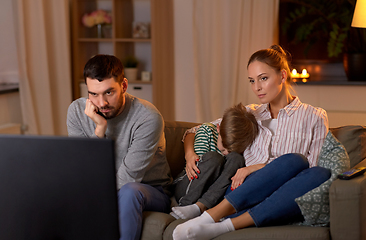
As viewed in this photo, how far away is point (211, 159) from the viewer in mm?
1691

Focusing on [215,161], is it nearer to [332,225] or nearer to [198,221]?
[198,221]

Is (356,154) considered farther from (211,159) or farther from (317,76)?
(317,76)

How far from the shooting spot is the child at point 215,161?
1629 mm

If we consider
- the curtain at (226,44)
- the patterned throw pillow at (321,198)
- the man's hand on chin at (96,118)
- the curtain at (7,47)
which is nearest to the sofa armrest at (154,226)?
the man's hand on chin at (96,118)

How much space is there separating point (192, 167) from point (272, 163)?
39 centimetres

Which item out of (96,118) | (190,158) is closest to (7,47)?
(96,118)

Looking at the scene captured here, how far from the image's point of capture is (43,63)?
3121mm

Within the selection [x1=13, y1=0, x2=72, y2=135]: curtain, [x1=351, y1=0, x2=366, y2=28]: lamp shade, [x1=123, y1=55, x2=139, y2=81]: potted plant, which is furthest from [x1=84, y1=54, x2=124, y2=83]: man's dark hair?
[x1=123, y1=55, x2=139, y2=81]: potted plant

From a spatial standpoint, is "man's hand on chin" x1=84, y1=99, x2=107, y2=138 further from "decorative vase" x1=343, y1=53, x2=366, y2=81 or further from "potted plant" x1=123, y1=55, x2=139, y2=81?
"decorative vase" x1=343, y1=53, x2=366, y2=81

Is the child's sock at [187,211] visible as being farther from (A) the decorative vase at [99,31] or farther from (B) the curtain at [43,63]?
(A) the decorative vase at [99,31]

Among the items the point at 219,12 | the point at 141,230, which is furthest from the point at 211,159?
the point at 219,12

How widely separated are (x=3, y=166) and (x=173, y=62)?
2919 mm

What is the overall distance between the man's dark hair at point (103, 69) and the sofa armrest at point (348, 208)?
3.01 feet

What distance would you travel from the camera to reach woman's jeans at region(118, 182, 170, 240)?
139 centimetres
